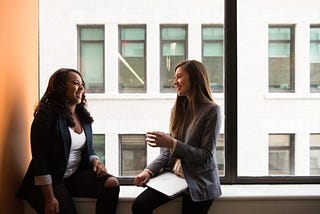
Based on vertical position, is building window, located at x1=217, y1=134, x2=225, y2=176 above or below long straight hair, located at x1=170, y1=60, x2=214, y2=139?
below

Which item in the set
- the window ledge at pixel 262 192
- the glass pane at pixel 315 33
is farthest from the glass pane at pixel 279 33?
the window ledge at pixel 262 192

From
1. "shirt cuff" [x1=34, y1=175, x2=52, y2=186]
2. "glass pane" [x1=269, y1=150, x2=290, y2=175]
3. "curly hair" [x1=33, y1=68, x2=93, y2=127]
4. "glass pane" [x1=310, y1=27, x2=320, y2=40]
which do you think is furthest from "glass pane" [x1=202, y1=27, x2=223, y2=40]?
"shirt cuff" [x1=34, y1=175, x2=52, y2=186]

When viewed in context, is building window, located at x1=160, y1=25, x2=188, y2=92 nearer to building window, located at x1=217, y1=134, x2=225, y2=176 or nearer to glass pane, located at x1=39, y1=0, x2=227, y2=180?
glass pane, located at x1=39, y1=0, x2=227, y2=180

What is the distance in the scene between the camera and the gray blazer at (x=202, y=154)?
2.02m

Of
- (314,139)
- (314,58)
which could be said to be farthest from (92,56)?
(314,139)

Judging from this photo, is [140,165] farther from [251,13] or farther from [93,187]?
[251,13]

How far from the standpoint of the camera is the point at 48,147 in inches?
79.4

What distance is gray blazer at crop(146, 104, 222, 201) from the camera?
2.02 m

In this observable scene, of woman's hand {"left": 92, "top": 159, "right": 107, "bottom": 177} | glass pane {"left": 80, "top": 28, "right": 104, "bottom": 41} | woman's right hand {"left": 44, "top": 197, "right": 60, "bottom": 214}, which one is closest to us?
woman's right hand {"left": 44, "top": 197, "right": 60, "bottom": 214}

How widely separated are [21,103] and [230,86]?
4.52ft

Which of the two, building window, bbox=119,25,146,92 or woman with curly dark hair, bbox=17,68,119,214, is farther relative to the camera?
building window, bbox=119,25,146,92

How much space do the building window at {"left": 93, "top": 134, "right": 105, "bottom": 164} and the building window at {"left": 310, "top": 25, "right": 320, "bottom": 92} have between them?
1509 mm

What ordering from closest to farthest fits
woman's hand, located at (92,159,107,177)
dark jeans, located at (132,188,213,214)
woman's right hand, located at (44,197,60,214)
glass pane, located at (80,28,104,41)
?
woman's right hand, located at (44,197,60,214) < dark jeans, located at (132,188,213,214) < woman's hand, located at (92,159,107,177) < glass pane, located at (80,28,104,41)

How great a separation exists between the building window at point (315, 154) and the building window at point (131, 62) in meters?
1.25
